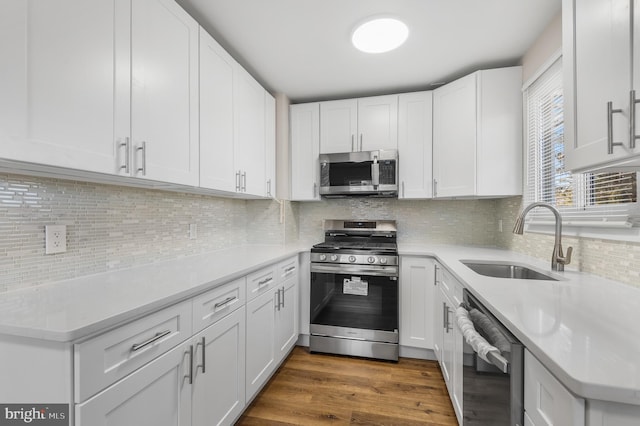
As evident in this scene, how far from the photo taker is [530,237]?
6.78 ft

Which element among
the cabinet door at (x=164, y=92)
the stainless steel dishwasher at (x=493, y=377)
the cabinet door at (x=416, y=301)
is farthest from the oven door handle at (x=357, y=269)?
the cabinet door at (x=164, y=92)

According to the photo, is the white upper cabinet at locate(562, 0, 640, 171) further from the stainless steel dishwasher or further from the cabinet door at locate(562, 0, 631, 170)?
the stainless steel dishwasher

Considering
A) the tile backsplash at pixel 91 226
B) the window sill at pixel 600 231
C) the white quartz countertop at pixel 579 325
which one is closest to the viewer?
the white quartz countertop at pixel 579 325

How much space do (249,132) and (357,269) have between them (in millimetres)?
1443

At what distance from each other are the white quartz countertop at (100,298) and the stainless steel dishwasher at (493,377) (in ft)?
3.79

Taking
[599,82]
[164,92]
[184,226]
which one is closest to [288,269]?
[184,226]

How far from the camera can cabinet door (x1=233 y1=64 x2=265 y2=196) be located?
2084mm

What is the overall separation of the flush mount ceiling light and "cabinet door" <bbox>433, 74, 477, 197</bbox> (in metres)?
0.81

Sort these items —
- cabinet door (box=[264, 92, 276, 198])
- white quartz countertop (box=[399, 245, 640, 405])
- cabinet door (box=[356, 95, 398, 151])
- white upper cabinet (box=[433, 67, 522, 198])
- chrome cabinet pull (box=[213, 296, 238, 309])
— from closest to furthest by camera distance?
white quartz countertop (box=[399, 245, 640, 405]), chrome cabinet pull (box=[213, 296, 238, 309]), white upper cabinet (box=[433, 67, 522, 198]), cabinet door (box=[264, 92, 276, 198]), cabinet door (box=[356, 95, 398, 151])

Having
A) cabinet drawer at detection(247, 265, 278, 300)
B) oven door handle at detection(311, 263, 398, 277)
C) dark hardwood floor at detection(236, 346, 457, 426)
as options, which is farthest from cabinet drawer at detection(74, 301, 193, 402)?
oven door handle at detection(311, 263, 398, 277)

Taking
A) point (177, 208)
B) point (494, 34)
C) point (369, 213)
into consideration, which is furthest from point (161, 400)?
point (494, 34)

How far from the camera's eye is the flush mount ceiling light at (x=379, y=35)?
1755 millimetres

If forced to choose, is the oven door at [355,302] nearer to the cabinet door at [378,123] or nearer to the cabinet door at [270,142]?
the cabinet door at [270,142]

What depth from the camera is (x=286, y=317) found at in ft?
7.51
